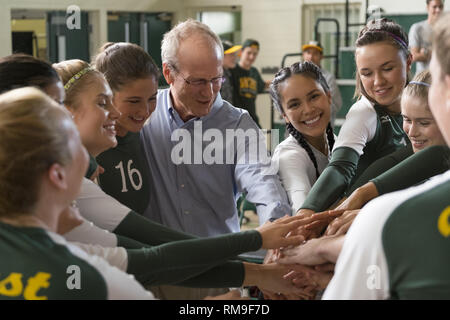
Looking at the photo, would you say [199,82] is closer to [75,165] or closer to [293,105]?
[293,105]

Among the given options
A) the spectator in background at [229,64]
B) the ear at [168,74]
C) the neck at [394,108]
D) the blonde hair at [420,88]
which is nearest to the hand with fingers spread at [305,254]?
the blonde hair at [420,88]

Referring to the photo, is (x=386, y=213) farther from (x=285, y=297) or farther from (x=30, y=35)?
(x=30, y=35)

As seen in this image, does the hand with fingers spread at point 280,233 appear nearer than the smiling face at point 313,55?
Yes

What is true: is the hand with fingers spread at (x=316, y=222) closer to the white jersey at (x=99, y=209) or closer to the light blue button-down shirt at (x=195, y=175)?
the light blue button-down shirt at (x=195, y=175)

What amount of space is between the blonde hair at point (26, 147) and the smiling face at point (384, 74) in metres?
1.35

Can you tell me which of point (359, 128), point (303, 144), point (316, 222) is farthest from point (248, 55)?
point (316, 222)

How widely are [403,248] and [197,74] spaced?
1510 millimetres

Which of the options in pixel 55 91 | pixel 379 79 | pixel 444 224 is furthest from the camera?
pixel 379 79

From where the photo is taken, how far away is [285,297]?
1.93m

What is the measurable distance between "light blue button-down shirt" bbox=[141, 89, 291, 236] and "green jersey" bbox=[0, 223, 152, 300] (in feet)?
3.76

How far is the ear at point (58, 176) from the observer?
3.64 ft

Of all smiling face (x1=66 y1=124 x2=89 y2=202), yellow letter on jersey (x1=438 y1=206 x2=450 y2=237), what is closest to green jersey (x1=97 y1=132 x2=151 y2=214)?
smiling face (x1=66 y1=124 x2=89 y2=202)

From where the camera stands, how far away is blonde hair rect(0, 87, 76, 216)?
3.57 feet

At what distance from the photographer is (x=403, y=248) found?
0.95m
